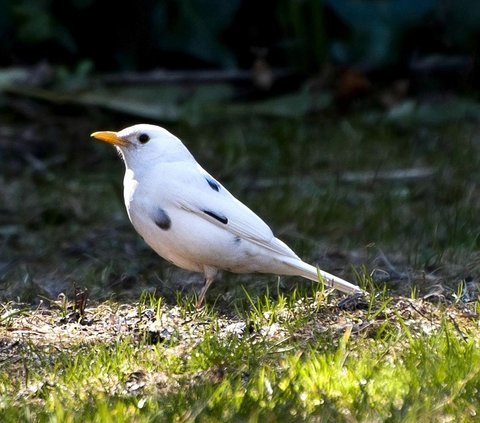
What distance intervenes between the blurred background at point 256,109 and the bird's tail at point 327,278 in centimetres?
143

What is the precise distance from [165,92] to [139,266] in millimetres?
2858

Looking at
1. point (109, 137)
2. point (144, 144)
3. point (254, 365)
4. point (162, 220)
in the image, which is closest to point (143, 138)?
point (144, 144)

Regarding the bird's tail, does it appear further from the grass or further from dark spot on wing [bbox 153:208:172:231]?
dark spot on wing [bbox 153:208:172:231]

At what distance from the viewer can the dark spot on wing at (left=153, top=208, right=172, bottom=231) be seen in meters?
4.99

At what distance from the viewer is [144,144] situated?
209 inches

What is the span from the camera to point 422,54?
30.8ft

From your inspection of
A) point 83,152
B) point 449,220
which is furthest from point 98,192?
point 449,220

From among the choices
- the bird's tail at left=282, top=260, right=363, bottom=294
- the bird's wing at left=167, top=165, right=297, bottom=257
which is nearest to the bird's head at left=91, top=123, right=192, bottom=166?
the bird's wing at left=167, top=165, right=297, bottom=257

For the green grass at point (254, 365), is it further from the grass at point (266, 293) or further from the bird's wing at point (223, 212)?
the bird's wing at point (223, 212)

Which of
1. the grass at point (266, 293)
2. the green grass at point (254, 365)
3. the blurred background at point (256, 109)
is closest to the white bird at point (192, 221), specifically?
the grass at point (266, 293)

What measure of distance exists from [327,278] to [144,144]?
1.01 meters

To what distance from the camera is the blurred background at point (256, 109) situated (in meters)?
7.11

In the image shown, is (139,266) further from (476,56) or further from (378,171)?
(476,56)

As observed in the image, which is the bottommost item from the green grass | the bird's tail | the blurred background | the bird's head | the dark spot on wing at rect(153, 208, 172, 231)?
the blurred background
